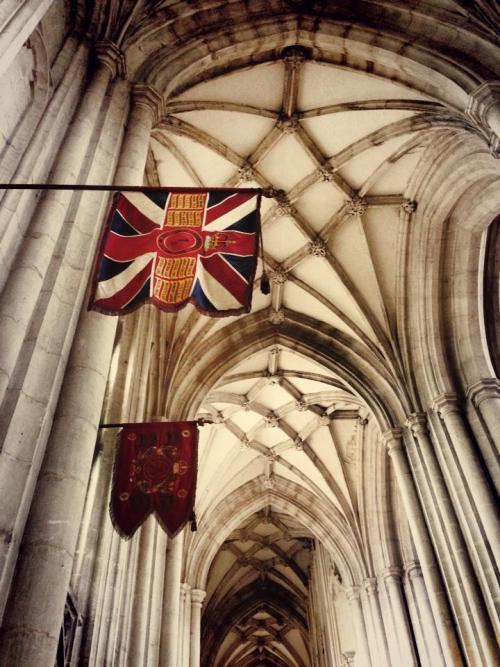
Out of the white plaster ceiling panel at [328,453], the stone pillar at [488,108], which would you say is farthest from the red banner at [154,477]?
the white plaster ceiling panel at [328,453]

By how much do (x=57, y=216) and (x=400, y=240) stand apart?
8689 millimetres

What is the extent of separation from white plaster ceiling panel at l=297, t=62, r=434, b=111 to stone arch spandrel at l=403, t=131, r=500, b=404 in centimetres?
125

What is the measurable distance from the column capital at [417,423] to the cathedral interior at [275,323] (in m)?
0.05

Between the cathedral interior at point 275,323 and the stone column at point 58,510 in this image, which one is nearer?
the stone column at point 58,510

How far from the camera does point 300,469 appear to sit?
17.4 meters

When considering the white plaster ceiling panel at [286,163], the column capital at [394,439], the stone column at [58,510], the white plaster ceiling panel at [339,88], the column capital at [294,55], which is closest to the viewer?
the stone column at [58,510]

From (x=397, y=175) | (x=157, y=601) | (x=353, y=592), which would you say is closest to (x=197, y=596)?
(x=353, y=592)

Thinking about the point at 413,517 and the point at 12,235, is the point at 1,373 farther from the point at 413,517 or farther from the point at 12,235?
the point at 413,517

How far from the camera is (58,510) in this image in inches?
131

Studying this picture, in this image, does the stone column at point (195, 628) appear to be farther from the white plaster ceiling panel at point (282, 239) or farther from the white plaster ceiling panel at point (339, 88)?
the white plaster ceiling panel at point (339, 88)

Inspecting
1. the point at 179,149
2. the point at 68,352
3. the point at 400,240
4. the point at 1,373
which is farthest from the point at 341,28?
the point at 1,373

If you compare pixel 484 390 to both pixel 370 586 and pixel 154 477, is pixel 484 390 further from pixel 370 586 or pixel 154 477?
pixel 370 586

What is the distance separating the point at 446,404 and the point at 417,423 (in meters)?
0.83

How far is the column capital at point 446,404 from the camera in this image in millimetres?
9750
